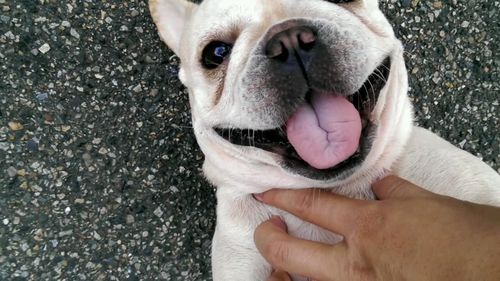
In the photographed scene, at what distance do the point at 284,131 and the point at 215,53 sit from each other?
0.57m

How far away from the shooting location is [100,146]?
3.98 metres

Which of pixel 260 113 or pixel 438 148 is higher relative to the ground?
pixel 260 113

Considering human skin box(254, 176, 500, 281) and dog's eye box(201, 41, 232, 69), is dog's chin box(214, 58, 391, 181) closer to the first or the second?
human skin box(254, 176, 500, 281)

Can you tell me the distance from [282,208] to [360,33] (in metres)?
1.00

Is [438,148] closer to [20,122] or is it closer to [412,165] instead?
[412,165]

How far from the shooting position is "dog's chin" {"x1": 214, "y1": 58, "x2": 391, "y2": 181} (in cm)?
254

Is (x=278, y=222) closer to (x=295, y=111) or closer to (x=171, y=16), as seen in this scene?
(x=295, y=111)

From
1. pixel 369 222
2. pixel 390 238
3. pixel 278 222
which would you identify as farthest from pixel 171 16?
pixel 390 238

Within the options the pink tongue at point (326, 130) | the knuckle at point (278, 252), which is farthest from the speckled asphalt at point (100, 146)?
the pink tongue at point (326, 130)

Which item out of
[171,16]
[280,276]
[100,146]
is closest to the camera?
[280,276]

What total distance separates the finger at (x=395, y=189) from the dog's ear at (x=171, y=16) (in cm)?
139

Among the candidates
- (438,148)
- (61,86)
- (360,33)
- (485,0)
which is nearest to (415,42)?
(485,0)

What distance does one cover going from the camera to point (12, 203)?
384 cm

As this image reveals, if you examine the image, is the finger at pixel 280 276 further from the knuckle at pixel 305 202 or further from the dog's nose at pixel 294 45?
the dog's nose at pixel 294 45
